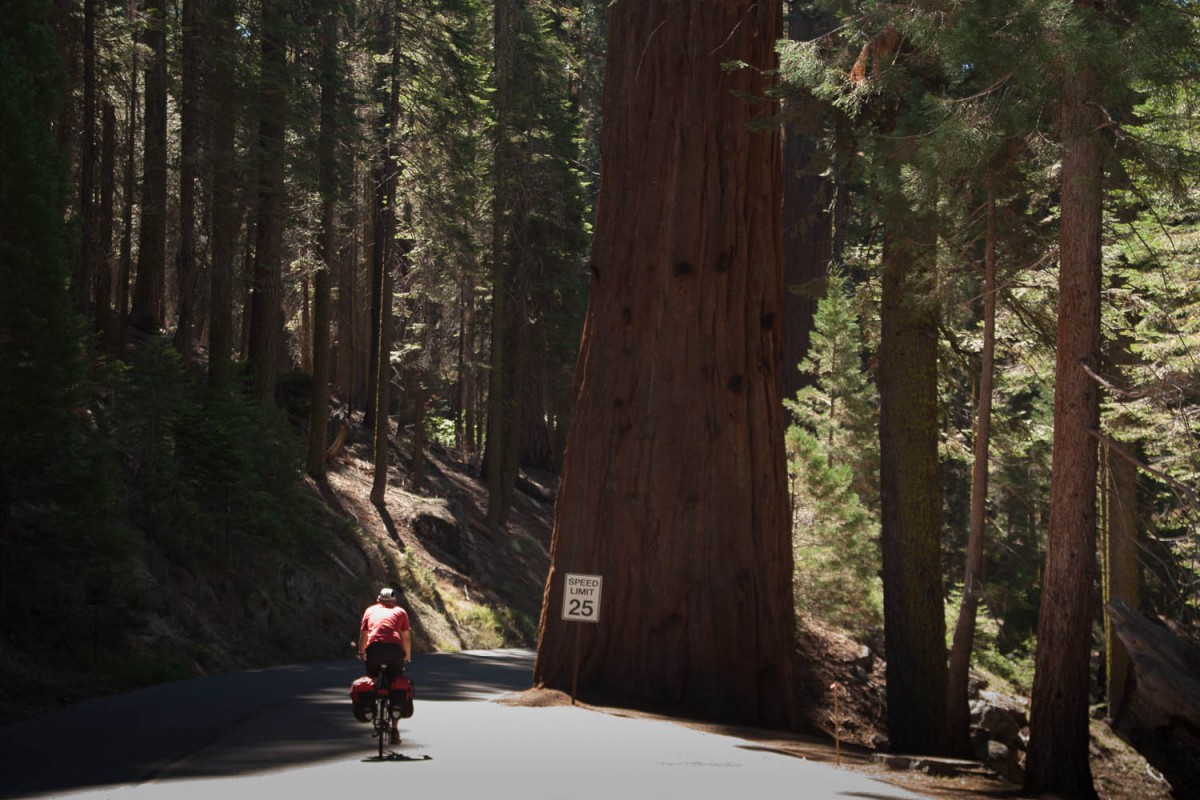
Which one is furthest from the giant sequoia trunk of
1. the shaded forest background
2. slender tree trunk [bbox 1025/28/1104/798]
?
slender tree trunk [bbox 1025/28/1104/798]

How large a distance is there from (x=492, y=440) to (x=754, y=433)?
2333 cm

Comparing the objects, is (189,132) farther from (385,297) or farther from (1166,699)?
(1166,699)

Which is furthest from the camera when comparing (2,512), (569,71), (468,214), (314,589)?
(569,71)

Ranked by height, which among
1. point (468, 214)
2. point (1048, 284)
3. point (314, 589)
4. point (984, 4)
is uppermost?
point (468, 214)

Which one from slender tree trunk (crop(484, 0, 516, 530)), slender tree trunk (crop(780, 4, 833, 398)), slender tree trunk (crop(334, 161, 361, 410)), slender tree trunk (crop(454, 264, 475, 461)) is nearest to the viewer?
slender tree trunk (crop(780, 4, 833, 398))

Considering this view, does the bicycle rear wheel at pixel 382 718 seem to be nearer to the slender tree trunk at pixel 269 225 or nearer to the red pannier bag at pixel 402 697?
the red pannier bag at pixel 402 697

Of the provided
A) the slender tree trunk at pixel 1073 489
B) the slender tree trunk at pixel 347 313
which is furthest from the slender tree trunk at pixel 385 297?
the slender tree trunk at pixel 1073 489

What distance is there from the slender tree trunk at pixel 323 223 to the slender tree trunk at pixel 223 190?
3.80m

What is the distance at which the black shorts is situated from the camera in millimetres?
11359

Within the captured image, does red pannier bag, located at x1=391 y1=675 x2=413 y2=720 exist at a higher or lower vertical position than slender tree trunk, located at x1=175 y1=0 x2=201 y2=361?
lower

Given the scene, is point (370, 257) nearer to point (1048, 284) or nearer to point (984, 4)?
point (1048, 284)

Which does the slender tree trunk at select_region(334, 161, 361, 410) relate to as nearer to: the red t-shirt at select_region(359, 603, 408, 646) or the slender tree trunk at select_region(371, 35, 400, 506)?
the slender tree trunk at select_region(371, 35, 400, 506)

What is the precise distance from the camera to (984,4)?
12.5m

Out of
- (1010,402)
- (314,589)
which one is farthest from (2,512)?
(1010,402)
